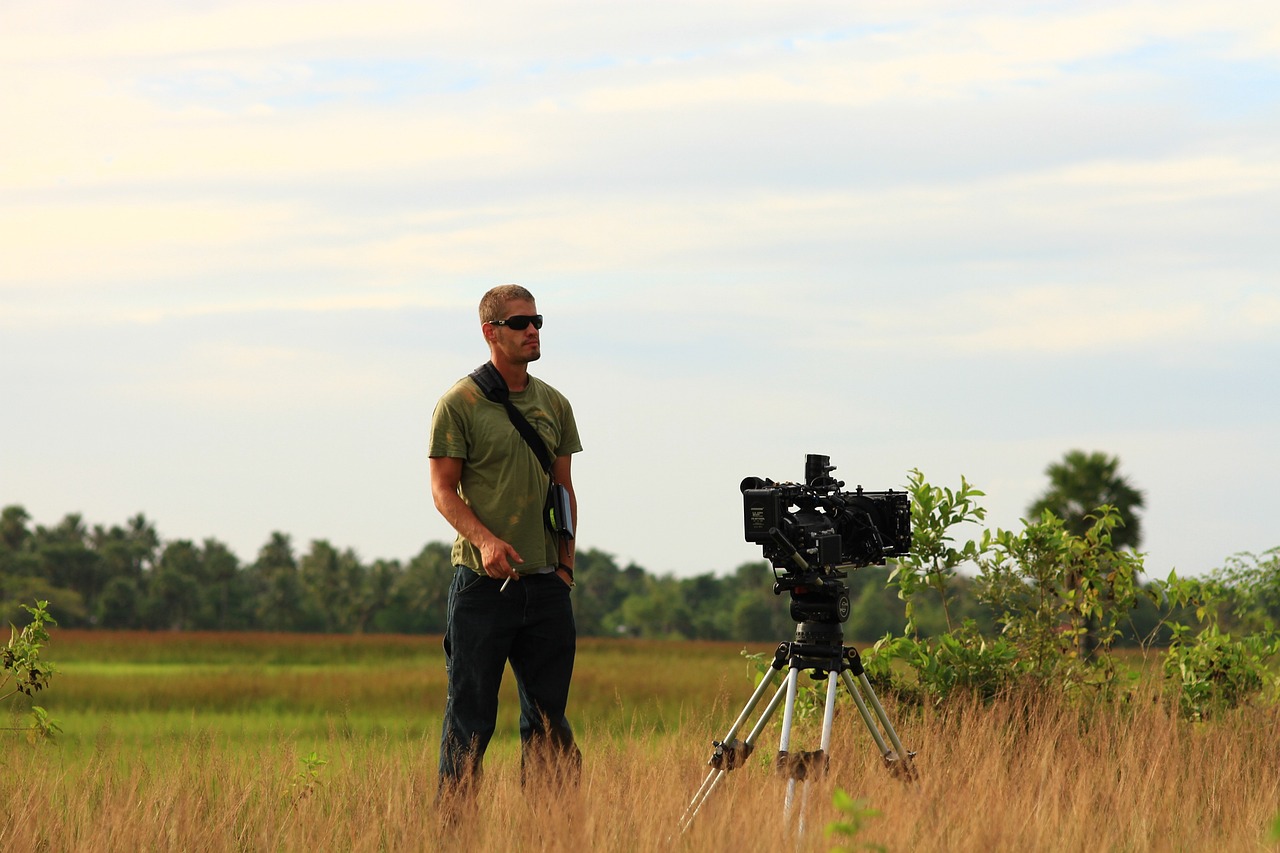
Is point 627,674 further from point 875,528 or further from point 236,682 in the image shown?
point 875,528

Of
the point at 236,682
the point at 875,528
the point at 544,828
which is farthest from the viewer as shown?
the point at 236,682

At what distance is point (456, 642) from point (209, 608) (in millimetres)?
81801

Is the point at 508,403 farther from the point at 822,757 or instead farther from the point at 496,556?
the point at 822,757

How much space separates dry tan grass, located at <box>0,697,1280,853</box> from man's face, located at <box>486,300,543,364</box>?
6.19 ft

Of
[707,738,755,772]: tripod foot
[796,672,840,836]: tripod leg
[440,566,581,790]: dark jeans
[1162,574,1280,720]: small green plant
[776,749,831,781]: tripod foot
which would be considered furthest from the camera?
[1162,574,1280,720]: small green plant

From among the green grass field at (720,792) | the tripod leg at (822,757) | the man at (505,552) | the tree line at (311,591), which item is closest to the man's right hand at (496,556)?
the man at (505,552)

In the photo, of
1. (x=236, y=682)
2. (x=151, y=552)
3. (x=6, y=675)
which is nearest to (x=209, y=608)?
(x=151, y=552)

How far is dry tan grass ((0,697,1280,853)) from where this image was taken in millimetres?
5270

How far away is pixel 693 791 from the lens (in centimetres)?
632

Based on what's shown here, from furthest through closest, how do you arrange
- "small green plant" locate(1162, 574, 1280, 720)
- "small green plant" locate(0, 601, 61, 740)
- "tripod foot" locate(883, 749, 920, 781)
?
"small green plant" locate(1162, 574, 1280, 720)
"small green plant" locate(0, 601, 61, 740)
"tripod foot" locate(883, 749, 920, 781)

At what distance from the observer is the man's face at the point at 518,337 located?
18.7 feet

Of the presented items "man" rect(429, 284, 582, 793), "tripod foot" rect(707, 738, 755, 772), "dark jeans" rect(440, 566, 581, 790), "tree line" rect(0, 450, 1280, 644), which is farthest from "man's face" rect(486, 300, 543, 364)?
"tree line" rect(0, 450, 1280, 644)

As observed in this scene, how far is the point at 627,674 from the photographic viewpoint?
83.5ft

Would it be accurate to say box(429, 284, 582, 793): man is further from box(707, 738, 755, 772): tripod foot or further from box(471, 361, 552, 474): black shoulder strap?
box(707, 738, 755, 772): tripod foot
